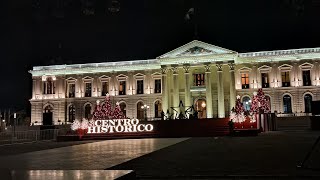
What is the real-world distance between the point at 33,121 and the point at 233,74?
3133cm

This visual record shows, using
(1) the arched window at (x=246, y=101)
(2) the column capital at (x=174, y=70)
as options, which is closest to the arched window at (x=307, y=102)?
(1) the arched window at (x=246, y=101)

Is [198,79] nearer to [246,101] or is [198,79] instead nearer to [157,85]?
[157,85]

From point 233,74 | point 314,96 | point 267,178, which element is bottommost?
point 267,178

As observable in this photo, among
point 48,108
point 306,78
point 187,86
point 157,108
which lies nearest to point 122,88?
point 157,108

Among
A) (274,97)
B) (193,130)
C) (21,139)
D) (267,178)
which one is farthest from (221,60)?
(267,178)

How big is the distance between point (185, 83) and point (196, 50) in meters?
4.90

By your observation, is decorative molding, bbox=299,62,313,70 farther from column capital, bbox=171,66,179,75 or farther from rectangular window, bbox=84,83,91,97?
rectangular window, bbox=84,83,91,97

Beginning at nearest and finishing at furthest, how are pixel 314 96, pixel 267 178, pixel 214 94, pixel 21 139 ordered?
1. pixel 267 178
2. pixel 21 139
3. pixel 314 96
4. pixel 214 94

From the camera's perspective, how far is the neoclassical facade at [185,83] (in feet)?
158

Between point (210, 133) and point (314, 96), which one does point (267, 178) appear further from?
point (314, 96)

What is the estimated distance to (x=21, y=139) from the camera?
2862 centimetres

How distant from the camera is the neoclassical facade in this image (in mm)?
48250

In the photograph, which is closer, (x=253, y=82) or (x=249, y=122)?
(x=249, y=122)

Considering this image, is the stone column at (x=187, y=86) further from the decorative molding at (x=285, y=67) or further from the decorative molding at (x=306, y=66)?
the decorative molding at (x=306, y=66)
